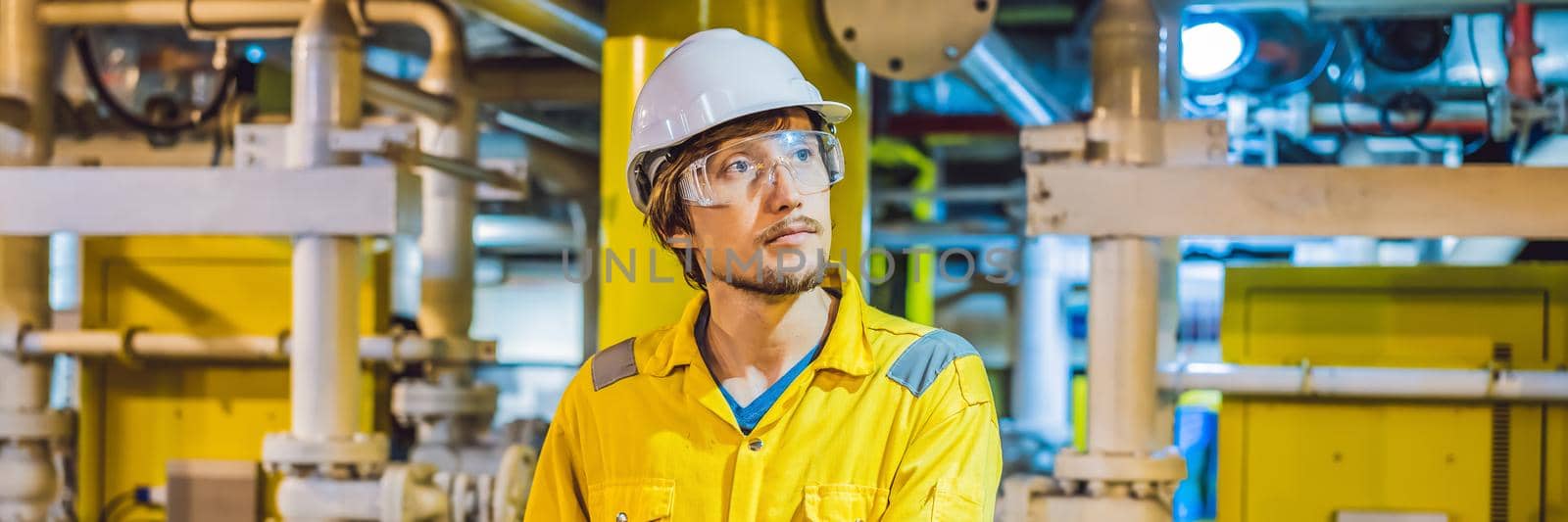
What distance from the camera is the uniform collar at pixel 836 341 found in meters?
1.64

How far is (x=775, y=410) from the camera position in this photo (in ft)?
5.35

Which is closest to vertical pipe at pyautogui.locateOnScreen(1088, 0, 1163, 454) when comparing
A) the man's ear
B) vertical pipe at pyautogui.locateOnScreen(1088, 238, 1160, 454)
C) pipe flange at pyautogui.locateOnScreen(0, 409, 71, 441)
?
vertical pipe at pyautogui.locateOnScreen(1088, 238, 1160, 454)

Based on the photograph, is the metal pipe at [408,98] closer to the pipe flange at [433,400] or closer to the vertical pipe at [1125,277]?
the pipe flange at [433,400]

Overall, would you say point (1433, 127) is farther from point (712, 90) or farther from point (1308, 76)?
point (712, 90)

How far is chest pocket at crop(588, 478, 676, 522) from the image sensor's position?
167 cm

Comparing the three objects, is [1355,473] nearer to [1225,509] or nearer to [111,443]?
[1225,509]

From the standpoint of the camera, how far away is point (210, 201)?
3.10 metres

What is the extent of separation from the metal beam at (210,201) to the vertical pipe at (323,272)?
0.28 feet

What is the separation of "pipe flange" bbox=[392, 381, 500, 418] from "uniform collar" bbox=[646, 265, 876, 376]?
2324 mm

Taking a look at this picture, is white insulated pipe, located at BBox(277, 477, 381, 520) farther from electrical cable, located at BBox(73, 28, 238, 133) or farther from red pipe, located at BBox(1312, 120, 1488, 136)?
red pipe, located at BBox(1312, 120, 1488, 136)

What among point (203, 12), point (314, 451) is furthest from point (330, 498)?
point (203, 12)

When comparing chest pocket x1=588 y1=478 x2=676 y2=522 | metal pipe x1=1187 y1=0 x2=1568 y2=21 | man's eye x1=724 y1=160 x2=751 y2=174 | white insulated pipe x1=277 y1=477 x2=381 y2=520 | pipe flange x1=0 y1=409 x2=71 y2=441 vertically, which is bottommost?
white insulated pipe x1=277 y1=477 x2=381 y2=520

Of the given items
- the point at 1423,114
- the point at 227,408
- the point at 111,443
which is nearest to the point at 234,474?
the point at 227,408

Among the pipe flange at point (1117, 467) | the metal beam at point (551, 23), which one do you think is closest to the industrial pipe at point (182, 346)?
the metal beam at point (551, 23)
